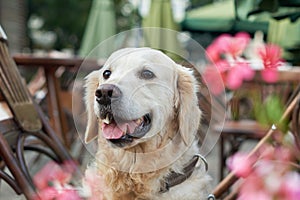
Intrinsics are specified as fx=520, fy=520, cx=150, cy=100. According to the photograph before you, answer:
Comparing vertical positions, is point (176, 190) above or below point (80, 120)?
below

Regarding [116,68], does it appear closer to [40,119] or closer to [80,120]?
[80,120]

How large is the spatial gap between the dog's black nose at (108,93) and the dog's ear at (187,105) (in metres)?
0.23

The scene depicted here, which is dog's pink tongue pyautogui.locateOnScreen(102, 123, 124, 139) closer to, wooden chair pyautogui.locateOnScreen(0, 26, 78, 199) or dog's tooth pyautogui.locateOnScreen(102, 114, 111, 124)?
dog's tooth pyautogui.locateOnScreen(102, 114, 111, 124)

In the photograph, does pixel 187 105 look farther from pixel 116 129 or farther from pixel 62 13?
pixel 62 13

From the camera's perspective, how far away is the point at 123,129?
1303 mm

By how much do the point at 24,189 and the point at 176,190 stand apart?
1.80ft

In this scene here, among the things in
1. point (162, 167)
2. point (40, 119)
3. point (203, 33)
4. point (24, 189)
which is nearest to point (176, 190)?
point (162, 167)

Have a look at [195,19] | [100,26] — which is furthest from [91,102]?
[195,19]

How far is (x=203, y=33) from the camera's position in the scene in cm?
600

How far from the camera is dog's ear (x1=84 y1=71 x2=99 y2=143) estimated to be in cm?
136

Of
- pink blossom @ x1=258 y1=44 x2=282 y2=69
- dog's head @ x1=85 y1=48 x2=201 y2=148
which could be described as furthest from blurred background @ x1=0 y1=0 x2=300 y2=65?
dog's head @ x1=85 y1=48 x2=201 y2=148

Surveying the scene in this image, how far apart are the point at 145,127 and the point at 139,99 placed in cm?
9

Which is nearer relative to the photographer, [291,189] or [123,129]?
[291,189]

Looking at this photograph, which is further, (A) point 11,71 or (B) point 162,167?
(A) point 11,71
